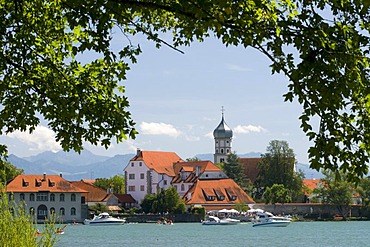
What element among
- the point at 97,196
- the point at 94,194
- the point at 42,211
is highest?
the point at 94,194

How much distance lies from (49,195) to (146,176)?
16.9 m

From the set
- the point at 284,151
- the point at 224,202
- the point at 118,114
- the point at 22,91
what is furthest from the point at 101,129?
the point at 284,151

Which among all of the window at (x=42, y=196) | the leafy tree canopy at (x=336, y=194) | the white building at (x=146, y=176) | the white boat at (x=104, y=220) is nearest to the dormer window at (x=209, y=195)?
the white building at (x=146, y=176)

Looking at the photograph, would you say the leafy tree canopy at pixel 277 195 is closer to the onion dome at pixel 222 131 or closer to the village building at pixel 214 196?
the village building at pixel 214 196

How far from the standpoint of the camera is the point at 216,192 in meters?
104

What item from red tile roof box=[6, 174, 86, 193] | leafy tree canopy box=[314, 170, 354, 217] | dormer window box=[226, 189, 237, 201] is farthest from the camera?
dormer window box=[226, 189, 237, 201]

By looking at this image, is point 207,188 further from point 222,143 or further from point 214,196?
point 222,143

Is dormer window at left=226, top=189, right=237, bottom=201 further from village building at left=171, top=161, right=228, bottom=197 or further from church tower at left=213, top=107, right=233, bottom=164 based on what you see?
church tower at left=213, top=107, right=233, bottom=164

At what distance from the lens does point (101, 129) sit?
9875 millimetres

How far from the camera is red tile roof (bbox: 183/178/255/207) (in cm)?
10294

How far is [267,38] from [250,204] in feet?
321

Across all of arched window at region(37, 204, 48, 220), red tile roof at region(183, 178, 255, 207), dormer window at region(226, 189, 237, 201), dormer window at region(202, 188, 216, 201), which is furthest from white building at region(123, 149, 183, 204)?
arched window at region(37, 204, 48, 220)

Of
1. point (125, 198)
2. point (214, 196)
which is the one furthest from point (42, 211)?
point (214, 196)

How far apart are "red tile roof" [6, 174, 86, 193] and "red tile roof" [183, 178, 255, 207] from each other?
13517 mm
